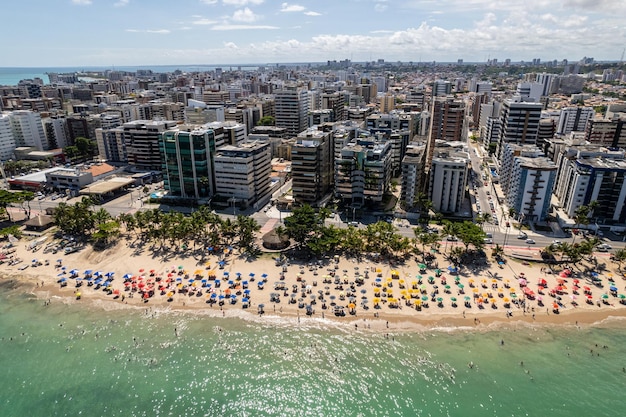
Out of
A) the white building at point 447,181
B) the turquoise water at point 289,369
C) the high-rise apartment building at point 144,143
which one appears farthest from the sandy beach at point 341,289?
the high-rise apartment building at point 144,143

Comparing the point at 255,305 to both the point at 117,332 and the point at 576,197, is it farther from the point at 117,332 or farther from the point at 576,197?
the point at 576,197

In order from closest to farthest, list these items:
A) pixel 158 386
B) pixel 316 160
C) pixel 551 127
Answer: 1. pixel 158 386
2. pixel 316 160
3. pixel 551 127

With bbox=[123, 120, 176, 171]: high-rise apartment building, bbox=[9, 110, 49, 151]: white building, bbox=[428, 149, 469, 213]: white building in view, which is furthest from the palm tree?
bbox=[9, 110, 49, 151]: white building

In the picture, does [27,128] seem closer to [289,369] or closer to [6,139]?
[6,139]

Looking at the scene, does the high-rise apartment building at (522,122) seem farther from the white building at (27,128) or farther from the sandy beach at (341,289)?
the white building at (27,128)

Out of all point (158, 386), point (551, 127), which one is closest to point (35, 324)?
point (158, 386)

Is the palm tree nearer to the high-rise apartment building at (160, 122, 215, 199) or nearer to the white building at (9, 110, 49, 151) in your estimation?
the high-rise apartment building at (160, 122, 215, 199)

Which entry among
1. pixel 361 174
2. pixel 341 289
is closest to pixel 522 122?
pixel 361 174
